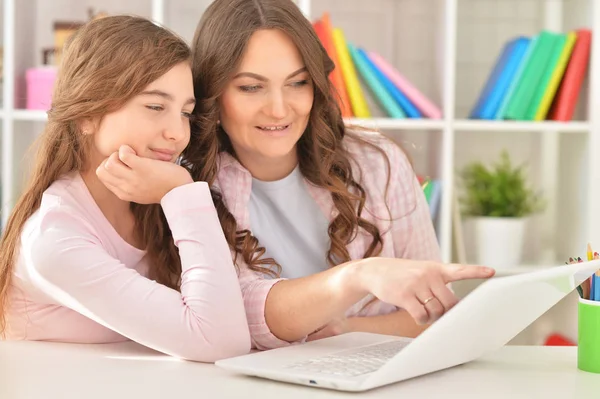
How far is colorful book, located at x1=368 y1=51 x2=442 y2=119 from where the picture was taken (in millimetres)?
2936

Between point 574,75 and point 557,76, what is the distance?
0.06m

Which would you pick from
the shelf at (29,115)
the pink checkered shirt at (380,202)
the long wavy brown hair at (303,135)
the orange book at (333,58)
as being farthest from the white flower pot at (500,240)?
the shelf at (29,115)

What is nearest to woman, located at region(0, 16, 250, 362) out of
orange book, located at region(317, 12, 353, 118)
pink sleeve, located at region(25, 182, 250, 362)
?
pink sleeve, located at region(25, 182, 250, 362)

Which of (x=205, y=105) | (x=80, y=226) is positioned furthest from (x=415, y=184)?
(x=80, y=226)

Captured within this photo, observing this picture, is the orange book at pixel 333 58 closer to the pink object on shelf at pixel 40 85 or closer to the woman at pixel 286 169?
the pink object on shelf at pixel 40 85

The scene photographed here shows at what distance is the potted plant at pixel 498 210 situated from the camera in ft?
9.75

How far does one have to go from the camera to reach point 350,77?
2.91 meters

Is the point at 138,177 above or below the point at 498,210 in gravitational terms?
above

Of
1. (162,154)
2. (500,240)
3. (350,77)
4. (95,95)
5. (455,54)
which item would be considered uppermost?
(455,54)

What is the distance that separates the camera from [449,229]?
2928mm

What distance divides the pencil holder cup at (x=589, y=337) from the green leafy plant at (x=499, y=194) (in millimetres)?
1836

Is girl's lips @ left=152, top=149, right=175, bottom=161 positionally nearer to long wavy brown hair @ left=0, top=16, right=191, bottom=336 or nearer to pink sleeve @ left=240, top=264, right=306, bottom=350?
long wavy brown hair @ left=0, top=16, right=191, bottom=336

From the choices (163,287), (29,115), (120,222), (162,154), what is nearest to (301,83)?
(162,154)

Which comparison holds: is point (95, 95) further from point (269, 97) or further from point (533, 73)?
point (533, 73)
